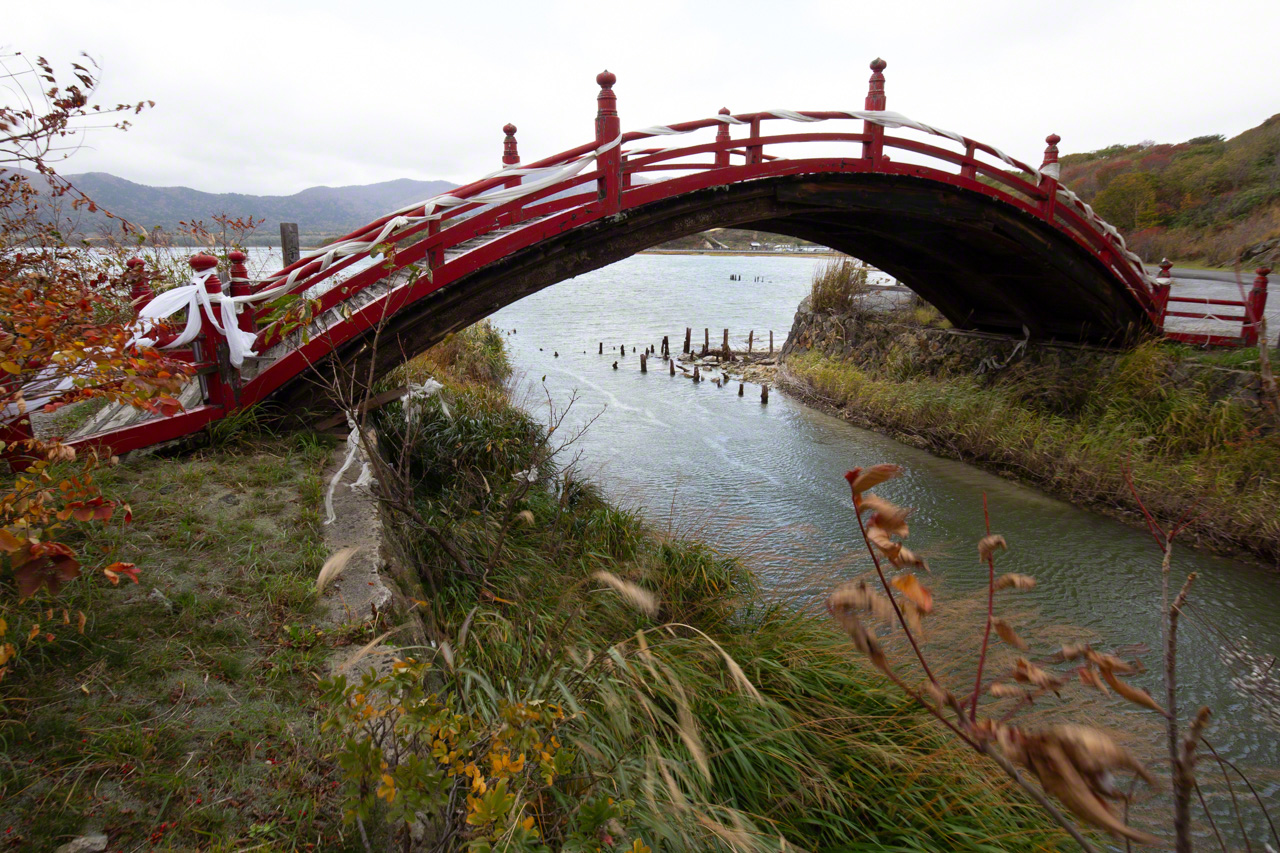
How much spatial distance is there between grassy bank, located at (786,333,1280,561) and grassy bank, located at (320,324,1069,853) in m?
4.60

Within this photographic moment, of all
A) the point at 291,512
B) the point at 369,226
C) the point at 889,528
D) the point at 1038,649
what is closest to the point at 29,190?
the point at 369,226

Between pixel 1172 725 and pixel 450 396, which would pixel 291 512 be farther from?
pixel 1172 725

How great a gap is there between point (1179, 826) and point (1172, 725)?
0.16 meters

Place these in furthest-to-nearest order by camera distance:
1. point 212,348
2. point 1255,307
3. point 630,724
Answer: point 1255,307
point 212,348
point 630,724

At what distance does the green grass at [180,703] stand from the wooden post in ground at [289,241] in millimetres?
6076

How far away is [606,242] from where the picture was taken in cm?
668

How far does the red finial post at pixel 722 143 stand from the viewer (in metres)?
6.58

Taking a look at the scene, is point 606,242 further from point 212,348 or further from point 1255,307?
point 1255,307

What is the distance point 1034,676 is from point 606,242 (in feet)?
19.7

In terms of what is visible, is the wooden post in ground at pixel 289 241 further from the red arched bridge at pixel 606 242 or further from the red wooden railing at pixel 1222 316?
the red wooden railing at pixel 1222 316

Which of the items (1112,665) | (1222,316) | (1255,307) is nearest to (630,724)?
(1112,665)

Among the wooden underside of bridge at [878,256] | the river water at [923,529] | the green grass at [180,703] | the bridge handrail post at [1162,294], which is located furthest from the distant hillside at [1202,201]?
the green grass at [180,703]

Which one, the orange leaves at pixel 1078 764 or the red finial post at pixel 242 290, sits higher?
the red finial post at pixel 242 290

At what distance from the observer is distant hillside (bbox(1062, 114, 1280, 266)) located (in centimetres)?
1802
